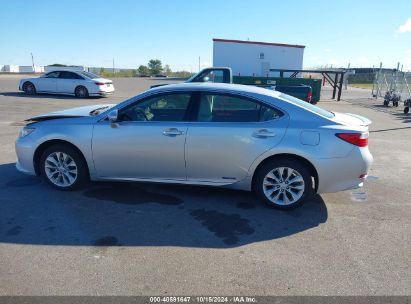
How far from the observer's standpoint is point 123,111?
14.6 ft

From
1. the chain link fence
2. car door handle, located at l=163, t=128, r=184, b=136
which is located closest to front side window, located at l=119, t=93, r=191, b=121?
car door handle, located at l=163, t=128, r=184, b=136

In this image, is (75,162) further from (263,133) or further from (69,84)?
(69,84)

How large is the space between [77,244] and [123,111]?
1.82 metres

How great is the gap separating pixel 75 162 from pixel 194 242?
2.17m

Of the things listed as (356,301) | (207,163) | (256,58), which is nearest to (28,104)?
(207,163)

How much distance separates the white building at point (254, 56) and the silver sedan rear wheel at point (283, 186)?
89.0 feet

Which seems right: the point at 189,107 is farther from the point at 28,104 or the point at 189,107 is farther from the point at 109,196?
the point at 28,104

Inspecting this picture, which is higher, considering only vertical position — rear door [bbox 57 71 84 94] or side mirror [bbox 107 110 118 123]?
rear door [bbox 57 71 84 94]

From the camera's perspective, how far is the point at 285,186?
14.1ft

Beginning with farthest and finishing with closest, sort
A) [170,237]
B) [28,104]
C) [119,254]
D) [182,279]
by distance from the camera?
[28,104]
[170,237]
[119,254]
[182,279]

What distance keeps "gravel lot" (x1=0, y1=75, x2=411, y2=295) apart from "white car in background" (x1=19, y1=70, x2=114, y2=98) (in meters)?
12.7

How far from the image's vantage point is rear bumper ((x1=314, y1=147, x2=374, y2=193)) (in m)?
4.11

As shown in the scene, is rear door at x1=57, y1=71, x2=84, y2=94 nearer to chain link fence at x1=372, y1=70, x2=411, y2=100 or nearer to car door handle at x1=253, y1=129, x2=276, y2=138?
car door handle at x1=253, y1=129, x2=276, y2=138

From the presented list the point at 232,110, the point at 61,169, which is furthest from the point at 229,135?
the point at 61,169
